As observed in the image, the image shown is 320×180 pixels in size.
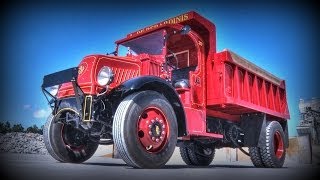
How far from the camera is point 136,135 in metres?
4.31

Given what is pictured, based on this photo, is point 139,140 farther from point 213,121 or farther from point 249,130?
point 249,130

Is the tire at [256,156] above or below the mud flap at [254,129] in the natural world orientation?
below

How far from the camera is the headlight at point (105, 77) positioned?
499cm

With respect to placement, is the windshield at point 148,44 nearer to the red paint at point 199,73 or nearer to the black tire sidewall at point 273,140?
the red paint at point 199,73

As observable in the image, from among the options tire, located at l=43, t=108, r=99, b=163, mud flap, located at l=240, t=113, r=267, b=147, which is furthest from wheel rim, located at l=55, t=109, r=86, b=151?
mud flap, located at l=240, t=113, r=267, b=147

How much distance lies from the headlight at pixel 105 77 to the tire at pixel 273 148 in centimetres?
443

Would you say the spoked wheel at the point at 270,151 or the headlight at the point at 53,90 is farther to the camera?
the spoked wheel at the point at 270,151

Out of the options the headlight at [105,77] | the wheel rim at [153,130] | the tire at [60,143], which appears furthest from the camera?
the tire at [60,143]

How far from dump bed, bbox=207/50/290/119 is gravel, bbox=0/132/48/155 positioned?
1120cm

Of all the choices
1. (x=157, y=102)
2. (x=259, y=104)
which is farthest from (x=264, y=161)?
(x=157, y=102)

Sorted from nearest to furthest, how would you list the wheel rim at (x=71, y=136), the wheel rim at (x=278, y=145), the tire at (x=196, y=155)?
the wheel rim at (x=71, y=136), the wheel rim at (x=278, y=145), the tire at (x=196, y=155)

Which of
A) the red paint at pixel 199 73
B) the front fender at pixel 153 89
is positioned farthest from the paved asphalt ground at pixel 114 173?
the red paint at pixel 199 73

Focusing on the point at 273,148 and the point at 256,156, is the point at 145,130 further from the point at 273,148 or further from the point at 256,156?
the point at 273,148

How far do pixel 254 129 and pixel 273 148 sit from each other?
68cm
